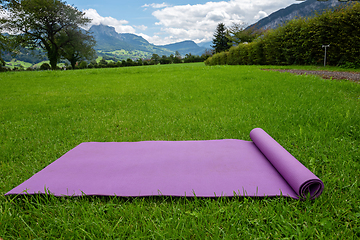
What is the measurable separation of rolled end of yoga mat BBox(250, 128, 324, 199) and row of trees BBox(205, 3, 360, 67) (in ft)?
41.5

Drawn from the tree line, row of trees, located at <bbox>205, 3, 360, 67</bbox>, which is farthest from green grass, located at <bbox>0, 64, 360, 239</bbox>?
the tree line

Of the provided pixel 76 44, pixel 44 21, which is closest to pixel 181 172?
pixel 44 21

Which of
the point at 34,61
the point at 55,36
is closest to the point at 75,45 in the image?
the point at 55,36

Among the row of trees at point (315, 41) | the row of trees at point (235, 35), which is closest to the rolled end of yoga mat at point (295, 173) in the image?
the row of trees at point (315, 41)

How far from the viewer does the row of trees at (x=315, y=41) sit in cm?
1060

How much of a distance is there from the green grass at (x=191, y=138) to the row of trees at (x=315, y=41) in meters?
7.12

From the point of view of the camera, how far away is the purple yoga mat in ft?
6.00

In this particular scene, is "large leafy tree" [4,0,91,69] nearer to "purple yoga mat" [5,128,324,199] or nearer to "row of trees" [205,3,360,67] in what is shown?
"row of trees" [205,3,360,67]

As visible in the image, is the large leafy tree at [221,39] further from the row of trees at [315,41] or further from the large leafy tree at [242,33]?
the row of trees at [315,41]

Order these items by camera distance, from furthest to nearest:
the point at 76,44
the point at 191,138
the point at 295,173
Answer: the point at 76,44 → the point at 191,138 → the point at 295,173

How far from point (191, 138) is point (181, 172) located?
4.21 feet

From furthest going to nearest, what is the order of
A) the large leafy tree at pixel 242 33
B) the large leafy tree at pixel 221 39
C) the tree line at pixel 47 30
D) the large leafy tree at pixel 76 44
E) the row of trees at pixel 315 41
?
the large leafy tree at pixel 221 39
the large leafy tree at pixel 242 33
the large leafy tree at pixel 76 44
the tree line at pixel 47 30
the row of trees at pixel 315 41

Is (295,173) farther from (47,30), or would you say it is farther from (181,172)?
(47,30)

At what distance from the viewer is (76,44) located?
3919 cm
